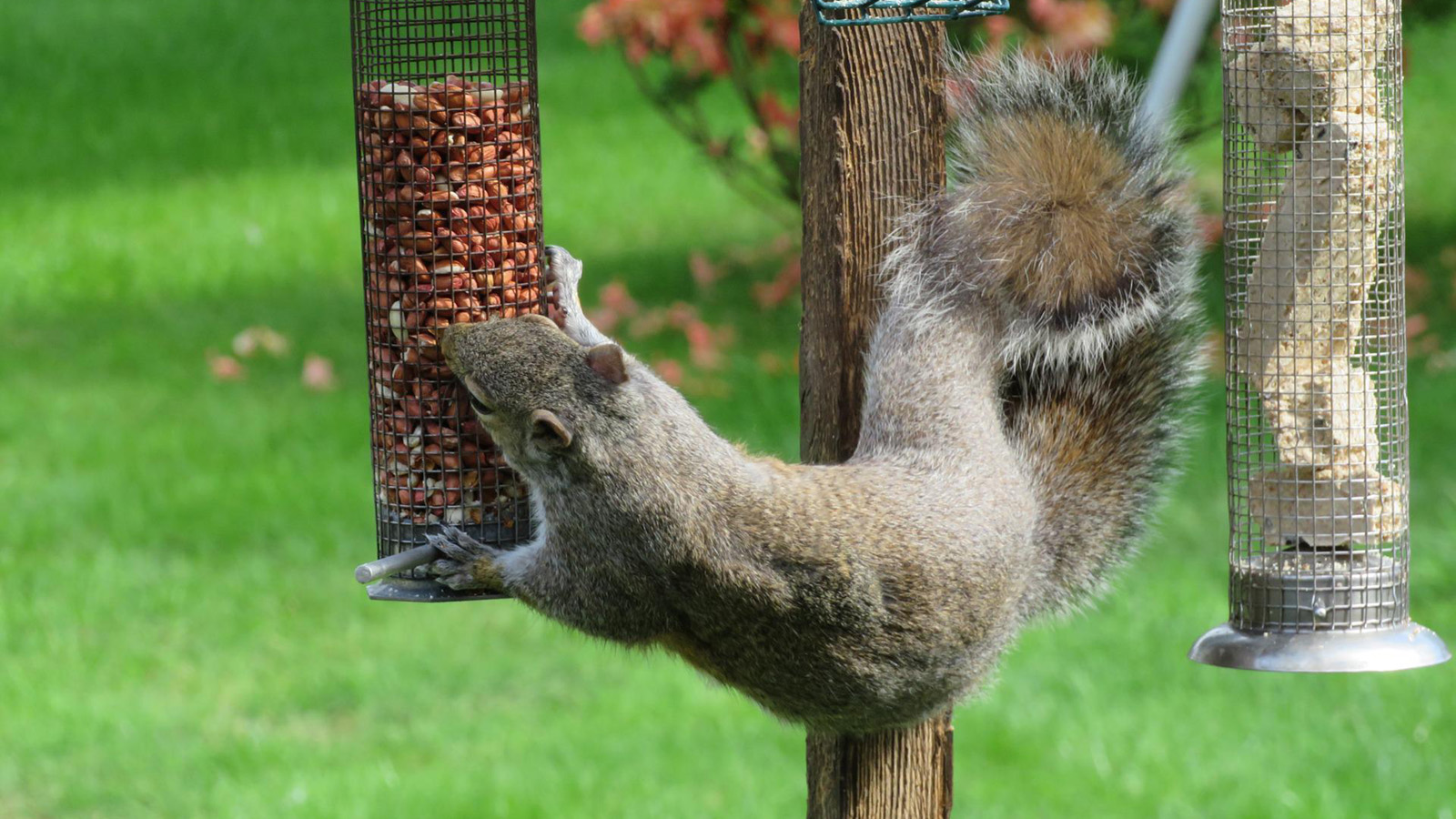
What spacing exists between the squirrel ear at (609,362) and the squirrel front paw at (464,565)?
0.99 feet

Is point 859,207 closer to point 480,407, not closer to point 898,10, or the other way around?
point 898,10

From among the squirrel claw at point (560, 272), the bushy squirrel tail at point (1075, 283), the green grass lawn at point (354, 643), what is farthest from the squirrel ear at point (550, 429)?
the bushy squirrel tail at point (1075, 283)

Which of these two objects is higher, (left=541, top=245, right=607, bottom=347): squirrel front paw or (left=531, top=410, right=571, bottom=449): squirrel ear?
(left=541, top=245, right=607, bottom=347): squirrel front paw

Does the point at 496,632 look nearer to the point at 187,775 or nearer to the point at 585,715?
the point at 585,715

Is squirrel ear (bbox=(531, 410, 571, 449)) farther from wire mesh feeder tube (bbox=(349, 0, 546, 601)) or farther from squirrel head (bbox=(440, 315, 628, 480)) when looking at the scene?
wire mesh feeder tube (bbox=(349, 0, 546, 601))

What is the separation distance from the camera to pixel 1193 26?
3068 mm

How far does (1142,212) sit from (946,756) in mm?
896

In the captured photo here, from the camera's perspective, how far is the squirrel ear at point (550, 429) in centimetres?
255

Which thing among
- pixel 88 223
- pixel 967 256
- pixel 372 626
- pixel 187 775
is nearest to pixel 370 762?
pixel 187 775

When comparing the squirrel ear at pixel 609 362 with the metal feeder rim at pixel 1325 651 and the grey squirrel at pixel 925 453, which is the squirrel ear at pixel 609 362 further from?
the metal feeder rim at pixel 1325 651

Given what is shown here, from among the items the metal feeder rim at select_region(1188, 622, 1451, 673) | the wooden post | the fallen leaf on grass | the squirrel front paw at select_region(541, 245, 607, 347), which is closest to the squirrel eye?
the squirrel front paw at select_region(541, 245, 607, 347)

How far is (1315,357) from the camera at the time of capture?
253cm

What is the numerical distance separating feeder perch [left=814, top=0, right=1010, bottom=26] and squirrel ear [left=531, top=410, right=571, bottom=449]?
66cm

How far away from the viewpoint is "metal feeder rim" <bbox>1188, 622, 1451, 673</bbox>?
Result: 2.38 metres
